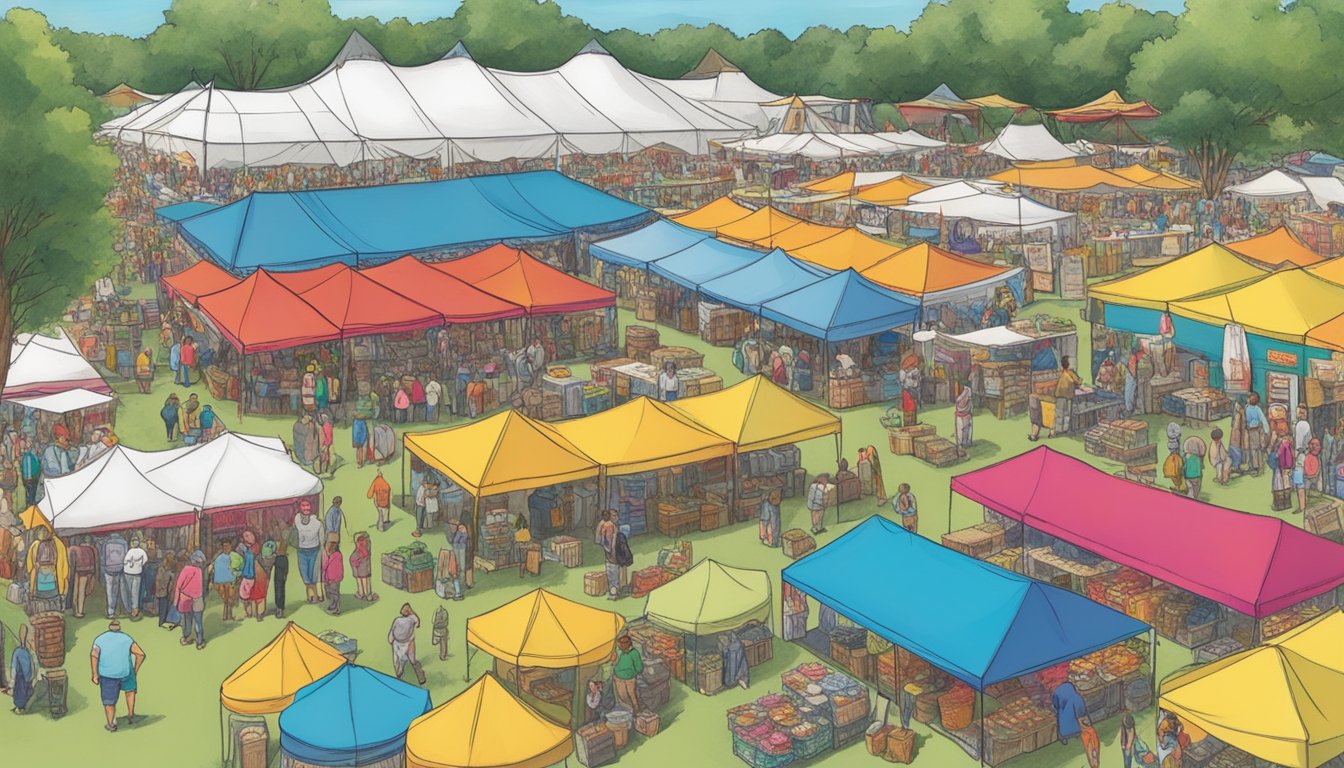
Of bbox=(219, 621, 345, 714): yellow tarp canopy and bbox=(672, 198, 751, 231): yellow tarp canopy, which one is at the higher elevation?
bbox=(672, 198, 751, 231): yellow tarp canopy

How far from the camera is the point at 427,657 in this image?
1756 centimetres

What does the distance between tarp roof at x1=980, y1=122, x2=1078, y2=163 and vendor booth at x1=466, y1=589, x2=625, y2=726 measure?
4532cm

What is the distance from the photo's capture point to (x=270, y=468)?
20156 mm

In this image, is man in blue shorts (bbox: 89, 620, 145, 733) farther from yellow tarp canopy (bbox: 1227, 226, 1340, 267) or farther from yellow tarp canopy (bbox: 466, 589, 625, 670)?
yellow tarp canopy (bbox: 1227, 226, 1340, 267)

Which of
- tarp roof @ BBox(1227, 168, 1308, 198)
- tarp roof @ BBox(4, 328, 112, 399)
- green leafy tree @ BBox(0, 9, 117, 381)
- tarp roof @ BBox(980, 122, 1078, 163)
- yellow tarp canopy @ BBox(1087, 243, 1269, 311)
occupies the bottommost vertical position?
tarp roof @ BBox(4, 328, 112, 399)

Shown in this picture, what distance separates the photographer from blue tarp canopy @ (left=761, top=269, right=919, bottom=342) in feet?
91.0

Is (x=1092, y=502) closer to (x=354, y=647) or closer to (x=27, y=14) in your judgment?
(x=354, y=647)

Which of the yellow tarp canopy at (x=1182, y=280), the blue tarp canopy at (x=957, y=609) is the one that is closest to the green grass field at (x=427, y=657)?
the blue tarp canopy at (x=957, y=609)

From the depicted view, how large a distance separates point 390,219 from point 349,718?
79.3 ft

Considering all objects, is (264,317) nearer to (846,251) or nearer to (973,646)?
Answer: (846,251)

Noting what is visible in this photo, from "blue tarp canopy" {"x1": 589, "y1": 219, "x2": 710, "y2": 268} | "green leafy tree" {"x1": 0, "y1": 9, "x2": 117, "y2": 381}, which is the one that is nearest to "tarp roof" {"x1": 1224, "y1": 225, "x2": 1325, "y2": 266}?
"blue tarp canopy" {"x1": 589, "y1": 219, "x2": 710, "y2": 268}

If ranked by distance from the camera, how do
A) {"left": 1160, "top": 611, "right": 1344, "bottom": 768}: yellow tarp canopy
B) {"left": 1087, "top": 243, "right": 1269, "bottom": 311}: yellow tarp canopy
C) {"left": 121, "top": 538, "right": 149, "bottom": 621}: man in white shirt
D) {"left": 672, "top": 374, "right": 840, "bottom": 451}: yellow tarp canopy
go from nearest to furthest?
{"left": 1160, "top": 611, "right": 1344, "bottom": 768}: yellow tarp canopy, {"left": 121, "top": 538, "right": 149, "bottom": 621}: man in white shirt, {"left": 672, "top": 374, "right": 840, "bottom": 451}: yellow tarp canopy, {"left": 1087, "top": 243, "right": 1269, "bottom": 311}: yellow tarp canopy

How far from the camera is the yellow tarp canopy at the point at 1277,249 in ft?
109

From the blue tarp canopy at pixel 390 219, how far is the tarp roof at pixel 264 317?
444cm
